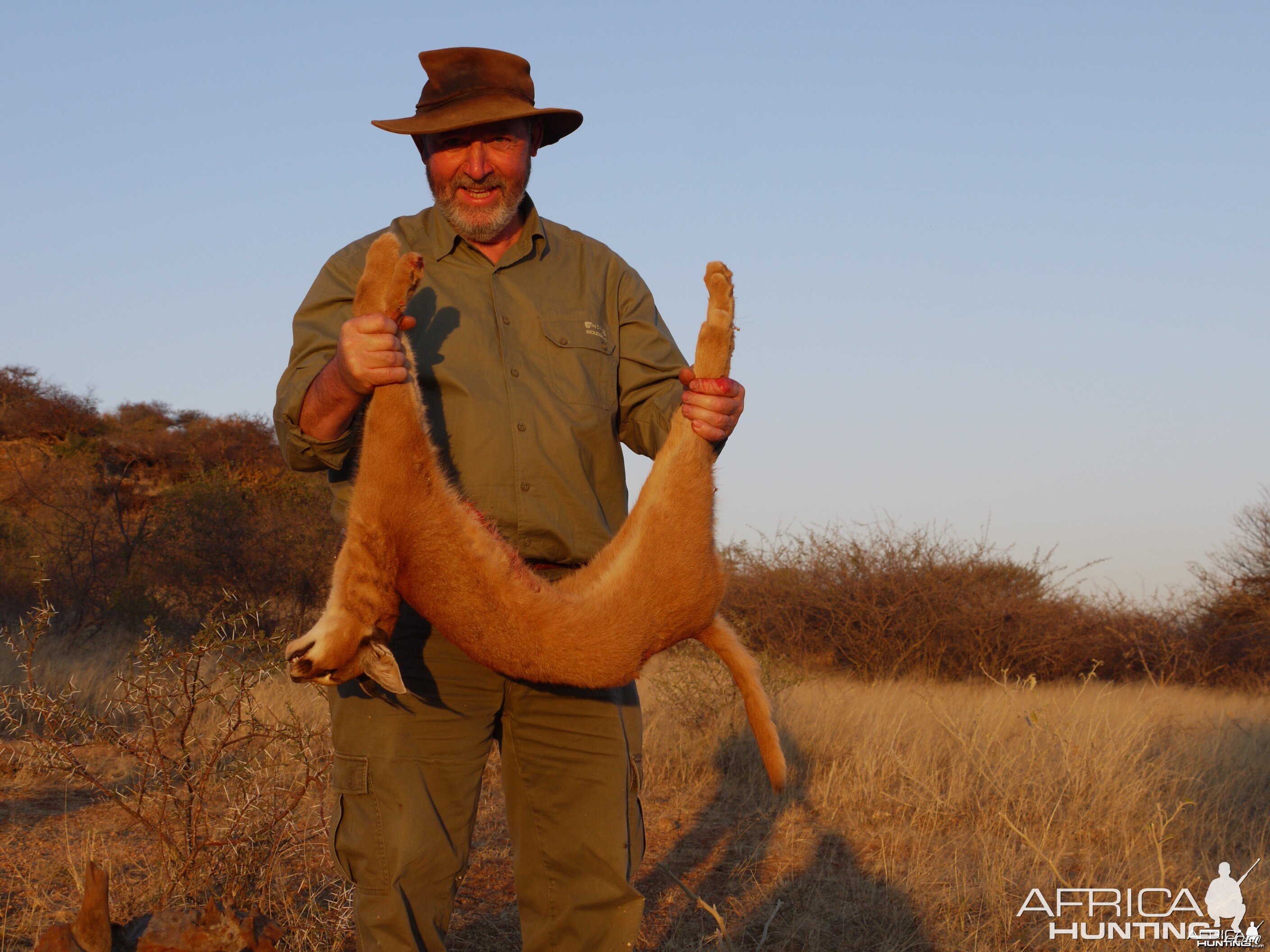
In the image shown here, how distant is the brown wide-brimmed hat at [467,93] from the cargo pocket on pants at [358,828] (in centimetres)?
183

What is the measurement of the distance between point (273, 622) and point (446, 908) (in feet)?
30.6

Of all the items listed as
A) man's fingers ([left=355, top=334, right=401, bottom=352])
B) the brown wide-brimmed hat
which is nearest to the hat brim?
the brown wide-brimmed hat

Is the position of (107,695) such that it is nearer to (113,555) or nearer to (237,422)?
(113,555)

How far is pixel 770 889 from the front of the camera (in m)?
5.24

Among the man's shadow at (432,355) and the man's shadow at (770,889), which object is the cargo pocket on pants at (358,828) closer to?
the man's shadow at (432,355)

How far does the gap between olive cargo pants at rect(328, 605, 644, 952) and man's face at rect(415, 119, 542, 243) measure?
121 centimetres

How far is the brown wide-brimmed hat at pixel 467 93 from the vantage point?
2959 mm

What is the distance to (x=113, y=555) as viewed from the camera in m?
11.3

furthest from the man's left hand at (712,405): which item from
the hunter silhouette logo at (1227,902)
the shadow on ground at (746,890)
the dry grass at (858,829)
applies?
the hunter silhouette logo at (1227,902)

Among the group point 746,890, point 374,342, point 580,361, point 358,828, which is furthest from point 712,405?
point 746,890

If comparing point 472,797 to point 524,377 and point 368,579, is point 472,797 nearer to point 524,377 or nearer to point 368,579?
point 368,579

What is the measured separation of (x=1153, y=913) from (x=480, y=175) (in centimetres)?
447

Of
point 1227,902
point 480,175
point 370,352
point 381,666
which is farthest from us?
point 1227,902

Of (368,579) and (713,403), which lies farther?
(713,403)
